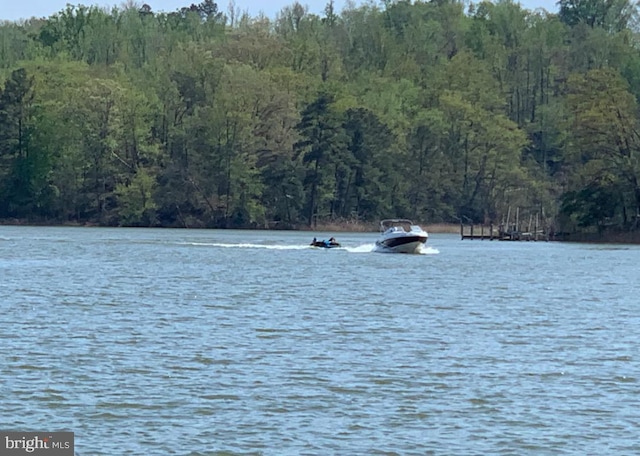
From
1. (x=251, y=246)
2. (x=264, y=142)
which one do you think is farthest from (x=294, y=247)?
(x=264, y=142)

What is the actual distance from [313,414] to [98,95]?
107 metres

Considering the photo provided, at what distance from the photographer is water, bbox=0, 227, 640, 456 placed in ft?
80.1

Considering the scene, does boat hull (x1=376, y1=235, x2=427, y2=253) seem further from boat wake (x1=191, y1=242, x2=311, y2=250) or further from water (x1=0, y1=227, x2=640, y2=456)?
water (x1=0, y1=227, x2=640, y2=456)

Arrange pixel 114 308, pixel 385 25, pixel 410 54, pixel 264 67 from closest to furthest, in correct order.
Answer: pixel 114 308
pixel 264 67
pixel 410 54
pixel 385 25

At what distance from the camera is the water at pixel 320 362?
24422 mm

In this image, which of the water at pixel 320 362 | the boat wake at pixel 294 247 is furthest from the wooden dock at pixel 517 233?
the water at pixel 320 362

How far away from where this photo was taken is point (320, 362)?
105 ft

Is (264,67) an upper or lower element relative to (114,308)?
upper

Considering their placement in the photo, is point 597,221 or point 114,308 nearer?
point 114,308

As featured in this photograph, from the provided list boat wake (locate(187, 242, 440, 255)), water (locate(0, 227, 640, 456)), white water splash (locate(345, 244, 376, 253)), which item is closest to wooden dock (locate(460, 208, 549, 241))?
boat wake (locate(187, 242, 440, 255))

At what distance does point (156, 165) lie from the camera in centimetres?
13500

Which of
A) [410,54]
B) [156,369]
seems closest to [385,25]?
[410,54]

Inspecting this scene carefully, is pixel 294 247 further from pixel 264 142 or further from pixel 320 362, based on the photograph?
pixel 320 362

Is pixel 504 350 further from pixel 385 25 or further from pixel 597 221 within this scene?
pixel 385 25
